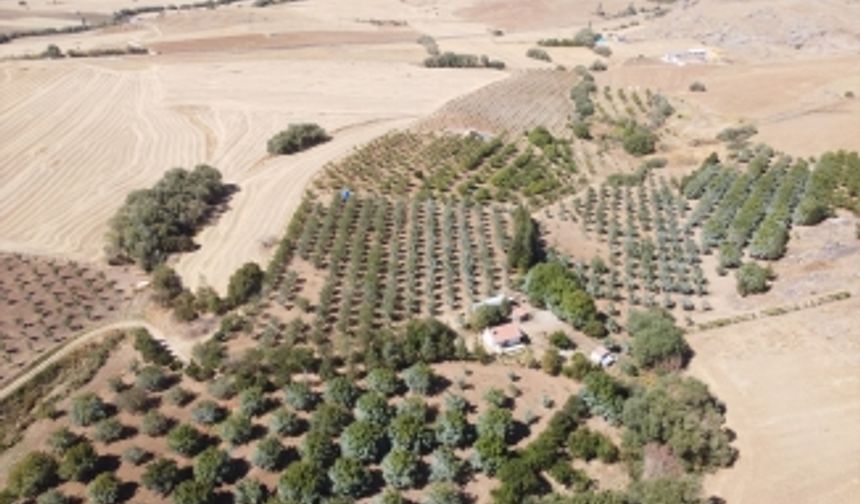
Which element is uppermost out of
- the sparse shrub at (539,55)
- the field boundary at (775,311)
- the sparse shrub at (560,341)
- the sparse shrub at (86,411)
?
the sparse shrub at (539,55)

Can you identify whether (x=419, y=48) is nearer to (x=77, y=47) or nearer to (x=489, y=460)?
(x=77, y=47)

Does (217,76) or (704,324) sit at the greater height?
(217,76)

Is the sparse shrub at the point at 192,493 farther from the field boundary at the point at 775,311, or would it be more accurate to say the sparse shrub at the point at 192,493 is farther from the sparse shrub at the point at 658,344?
the field boundary at the point at 775,311

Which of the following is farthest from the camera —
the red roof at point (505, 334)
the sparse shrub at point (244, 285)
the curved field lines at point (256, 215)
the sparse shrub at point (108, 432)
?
the curved field lines at point (256, 215)

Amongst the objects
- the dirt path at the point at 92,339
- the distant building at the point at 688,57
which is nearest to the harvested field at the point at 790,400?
the dirt path at the point at 92,339

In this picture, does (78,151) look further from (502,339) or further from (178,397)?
(502,339)

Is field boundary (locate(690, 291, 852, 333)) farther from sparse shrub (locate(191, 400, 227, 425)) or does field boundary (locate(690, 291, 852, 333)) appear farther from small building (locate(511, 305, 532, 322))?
sparse shrub (locate(191, 400, 227, 425))

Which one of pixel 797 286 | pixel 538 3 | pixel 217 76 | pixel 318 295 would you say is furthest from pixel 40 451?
pixel 538 3

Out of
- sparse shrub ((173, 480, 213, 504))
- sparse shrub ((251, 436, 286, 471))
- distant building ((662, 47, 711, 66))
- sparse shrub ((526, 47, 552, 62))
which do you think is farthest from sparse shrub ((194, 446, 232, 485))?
sparse shrub ((526, 47, 552, 62))

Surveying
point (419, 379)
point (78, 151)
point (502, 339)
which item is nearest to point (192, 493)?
point (419, 379)
